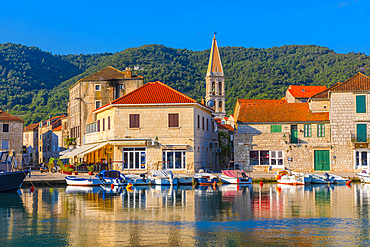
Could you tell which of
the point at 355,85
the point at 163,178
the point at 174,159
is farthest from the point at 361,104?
the point at 163,178

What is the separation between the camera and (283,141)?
43312 mm

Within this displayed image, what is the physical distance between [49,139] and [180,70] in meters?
56.0

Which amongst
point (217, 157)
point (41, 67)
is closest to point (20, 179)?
point (217, 157)

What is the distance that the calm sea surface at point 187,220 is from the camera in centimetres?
1454

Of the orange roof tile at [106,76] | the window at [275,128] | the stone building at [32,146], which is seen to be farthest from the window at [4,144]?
the window at [275,128]

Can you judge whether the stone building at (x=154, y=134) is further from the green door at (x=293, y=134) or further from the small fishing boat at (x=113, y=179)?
the green door at (x=293, y=134)

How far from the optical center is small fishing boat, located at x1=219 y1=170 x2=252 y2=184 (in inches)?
1430

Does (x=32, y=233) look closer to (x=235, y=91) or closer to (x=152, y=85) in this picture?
(x=152, y=85)

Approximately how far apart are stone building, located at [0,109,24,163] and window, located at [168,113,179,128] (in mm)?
28171

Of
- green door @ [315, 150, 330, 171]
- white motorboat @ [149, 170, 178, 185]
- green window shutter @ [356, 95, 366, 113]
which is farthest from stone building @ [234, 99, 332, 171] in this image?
white motorboat @ [149, 170, 178, 185]

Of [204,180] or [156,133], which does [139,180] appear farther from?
[156,133]

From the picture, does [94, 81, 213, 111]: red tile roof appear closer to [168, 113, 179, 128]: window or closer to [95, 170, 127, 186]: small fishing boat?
[168, 113, 179, 128]: window

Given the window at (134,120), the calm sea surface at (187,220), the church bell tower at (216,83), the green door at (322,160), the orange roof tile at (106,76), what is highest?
the church bell tower at (216,83)

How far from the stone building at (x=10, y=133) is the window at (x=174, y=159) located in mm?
27621
